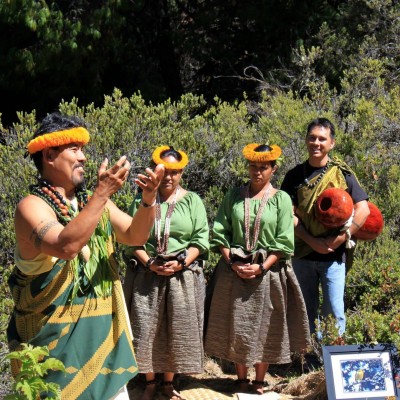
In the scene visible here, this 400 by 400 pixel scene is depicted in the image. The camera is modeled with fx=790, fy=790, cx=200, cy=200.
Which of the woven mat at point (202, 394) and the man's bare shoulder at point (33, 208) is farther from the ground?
the man's bare shoulder at point (33, 208)

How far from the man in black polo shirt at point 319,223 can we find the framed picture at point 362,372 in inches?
32.9

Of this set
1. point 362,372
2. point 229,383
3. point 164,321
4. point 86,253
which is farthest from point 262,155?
point 86,253

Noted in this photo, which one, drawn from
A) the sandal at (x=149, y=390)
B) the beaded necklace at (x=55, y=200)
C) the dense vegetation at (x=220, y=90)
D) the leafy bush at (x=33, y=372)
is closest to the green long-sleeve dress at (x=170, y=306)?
the sandal at (x=149, y=390)

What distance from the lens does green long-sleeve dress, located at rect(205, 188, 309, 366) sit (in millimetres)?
5371

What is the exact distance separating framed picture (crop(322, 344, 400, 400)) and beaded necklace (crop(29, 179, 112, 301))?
5.56 feet

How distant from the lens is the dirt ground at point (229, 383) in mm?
5430

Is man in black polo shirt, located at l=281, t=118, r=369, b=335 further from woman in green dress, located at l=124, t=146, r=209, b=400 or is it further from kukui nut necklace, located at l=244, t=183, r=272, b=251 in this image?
woman in green dress, located at l=124, t=146, r=209, b=400

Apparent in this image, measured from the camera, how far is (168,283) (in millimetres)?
5301

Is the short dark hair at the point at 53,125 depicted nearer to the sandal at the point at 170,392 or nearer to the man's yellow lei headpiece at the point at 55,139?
the man's yellow lei headpiece at the point at 55,139

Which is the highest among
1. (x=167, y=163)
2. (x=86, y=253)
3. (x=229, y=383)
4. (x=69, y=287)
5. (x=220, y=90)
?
(x=220, y=90)

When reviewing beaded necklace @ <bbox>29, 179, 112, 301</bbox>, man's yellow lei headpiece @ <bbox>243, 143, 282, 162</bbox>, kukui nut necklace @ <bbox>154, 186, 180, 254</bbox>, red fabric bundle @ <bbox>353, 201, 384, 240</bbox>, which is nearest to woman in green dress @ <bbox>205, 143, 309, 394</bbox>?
man's yellow lei headpiece @ <bbox>243, 143, 282, 162</bbox>

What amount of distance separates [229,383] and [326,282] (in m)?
1.05

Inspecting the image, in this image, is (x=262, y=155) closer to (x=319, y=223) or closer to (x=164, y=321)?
(x=319, y=223)

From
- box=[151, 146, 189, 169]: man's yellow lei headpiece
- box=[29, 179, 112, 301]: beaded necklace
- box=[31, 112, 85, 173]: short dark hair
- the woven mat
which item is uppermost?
box=[151, 146, 189, 169]: man's yellow lei headpiece
